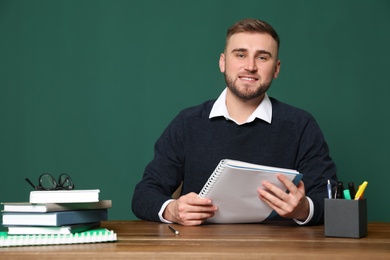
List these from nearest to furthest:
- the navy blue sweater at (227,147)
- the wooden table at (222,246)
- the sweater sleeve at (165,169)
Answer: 1. the wooden table at (222,246)
2. the sweater sleeve at (165,169)
3. the navy blue sweater at (227,147)

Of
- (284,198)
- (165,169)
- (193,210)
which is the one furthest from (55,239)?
(165,169)

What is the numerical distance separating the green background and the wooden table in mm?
1672

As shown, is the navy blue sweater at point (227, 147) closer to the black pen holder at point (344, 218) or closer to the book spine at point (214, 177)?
the book spine at point (214, 177)

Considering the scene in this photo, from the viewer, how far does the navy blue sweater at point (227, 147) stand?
2.20m

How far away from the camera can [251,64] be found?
2221mm

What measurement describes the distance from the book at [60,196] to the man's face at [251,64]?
1.00m

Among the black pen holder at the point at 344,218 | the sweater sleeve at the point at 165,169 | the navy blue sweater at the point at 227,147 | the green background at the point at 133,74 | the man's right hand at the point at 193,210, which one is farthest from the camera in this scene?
the green background at the point at 133,74

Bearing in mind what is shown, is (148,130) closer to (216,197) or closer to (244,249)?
(216,197)

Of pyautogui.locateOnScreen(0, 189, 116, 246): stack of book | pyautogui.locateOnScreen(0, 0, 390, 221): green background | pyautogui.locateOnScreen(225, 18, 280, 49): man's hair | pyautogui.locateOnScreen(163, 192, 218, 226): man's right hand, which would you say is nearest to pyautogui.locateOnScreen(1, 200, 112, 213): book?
pyautogui.locateOnScreen(0, 189, 116, 246): stack of book

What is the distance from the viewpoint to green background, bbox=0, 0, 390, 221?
3180 millimetres

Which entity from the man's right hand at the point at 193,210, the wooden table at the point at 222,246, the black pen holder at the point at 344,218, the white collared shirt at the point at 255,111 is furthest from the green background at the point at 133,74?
the black pen holder at the point at 344,218

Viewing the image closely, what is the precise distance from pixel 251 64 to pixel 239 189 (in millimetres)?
747

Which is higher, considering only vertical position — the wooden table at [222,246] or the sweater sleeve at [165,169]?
the sweater sleeve at [165,169]

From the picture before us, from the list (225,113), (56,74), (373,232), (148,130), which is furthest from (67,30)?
(373,232)
